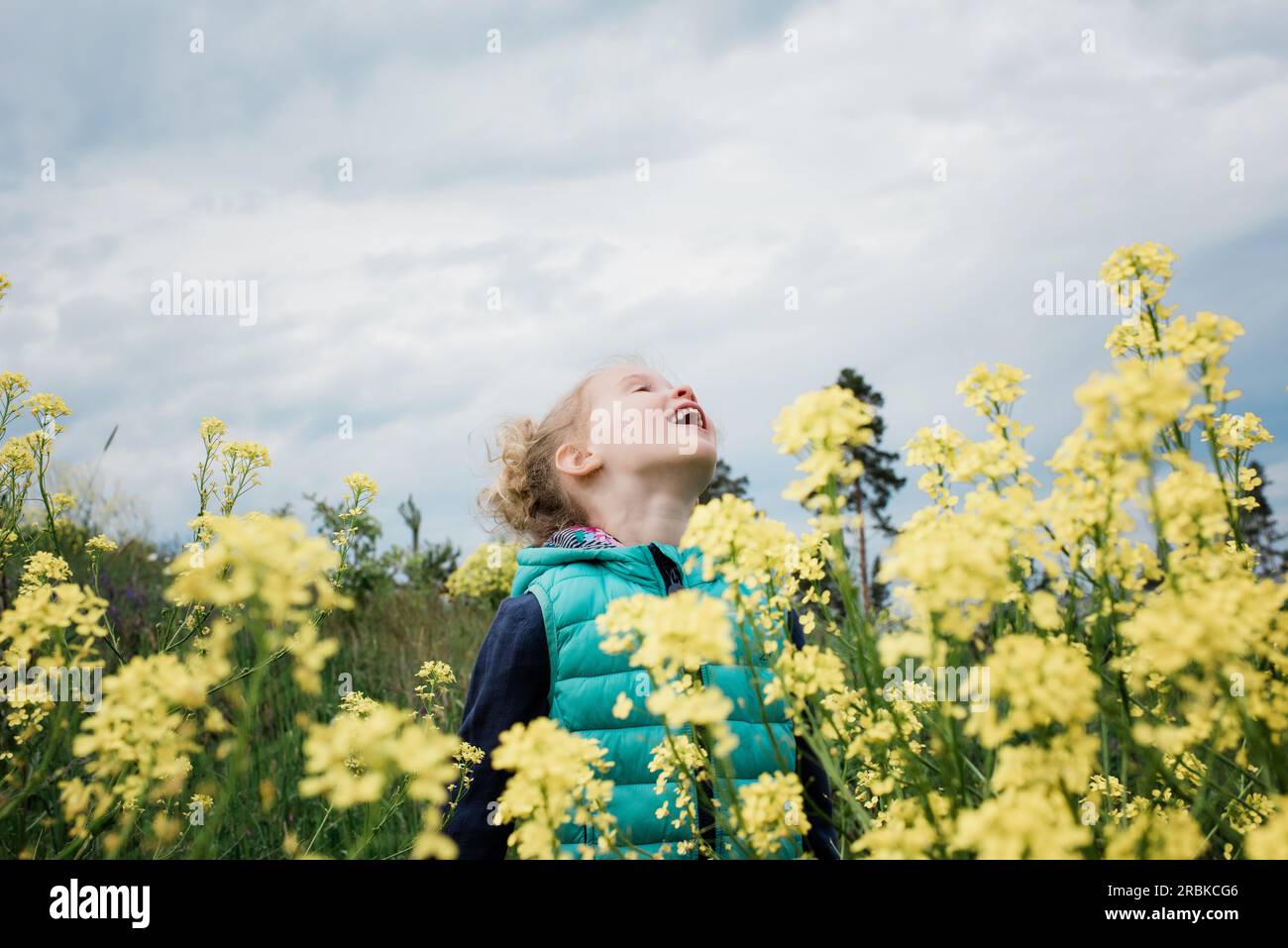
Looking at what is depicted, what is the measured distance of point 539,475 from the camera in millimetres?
4113

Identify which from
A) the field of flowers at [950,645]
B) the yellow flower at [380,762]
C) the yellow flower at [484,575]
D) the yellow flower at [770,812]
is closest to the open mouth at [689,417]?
the field of flowers at [950,645]

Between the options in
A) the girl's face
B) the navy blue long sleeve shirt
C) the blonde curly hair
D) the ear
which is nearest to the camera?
the navy blue long sleeve shirt

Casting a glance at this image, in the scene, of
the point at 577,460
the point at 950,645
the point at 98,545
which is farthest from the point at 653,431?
the point at 98,545

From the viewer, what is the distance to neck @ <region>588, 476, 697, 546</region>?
3348mm

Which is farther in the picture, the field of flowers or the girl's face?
the girl's face

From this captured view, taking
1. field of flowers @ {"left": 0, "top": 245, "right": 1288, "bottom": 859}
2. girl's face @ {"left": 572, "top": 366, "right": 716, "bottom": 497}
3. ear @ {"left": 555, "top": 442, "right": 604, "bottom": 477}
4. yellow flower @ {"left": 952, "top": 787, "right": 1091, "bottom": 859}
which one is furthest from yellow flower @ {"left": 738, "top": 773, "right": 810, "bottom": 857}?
ear @ {"left": 555, "top": 442, "right": 604, "bottom": 477}

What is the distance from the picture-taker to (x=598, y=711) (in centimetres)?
289

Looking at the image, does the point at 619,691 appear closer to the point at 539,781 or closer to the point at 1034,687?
the point at 539,781

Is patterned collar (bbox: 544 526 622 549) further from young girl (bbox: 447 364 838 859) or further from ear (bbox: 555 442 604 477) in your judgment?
ear (bbox: 555 442 604 477)

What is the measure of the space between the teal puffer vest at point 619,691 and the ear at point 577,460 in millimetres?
505

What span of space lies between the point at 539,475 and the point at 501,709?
1.46m

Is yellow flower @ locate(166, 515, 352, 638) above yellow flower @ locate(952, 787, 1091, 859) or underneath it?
above

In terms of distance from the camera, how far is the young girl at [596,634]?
2.80 metres
